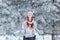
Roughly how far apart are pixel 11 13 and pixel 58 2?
1.07 meters

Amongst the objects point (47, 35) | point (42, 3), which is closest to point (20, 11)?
point (42, 3)

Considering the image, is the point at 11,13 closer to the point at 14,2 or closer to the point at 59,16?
the point at 14,2

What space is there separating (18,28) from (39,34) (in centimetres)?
47

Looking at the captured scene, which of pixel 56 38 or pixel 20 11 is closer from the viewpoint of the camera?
pixel 56 38

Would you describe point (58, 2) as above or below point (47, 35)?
above

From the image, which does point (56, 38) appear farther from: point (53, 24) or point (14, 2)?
point (14, 2)

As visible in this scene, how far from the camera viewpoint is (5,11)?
4.75m

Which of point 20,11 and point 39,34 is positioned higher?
point 20,11

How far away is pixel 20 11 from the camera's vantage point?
484cm

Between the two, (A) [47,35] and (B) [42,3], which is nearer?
(A) [47,35]

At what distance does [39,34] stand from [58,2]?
91cm

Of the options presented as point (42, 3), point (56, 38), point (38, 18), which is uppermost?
point (42, 3)

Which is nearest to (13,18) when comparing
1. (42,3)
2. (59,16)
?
(42,3)

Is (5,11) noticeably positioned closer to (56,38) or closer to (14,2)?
(14,2)
